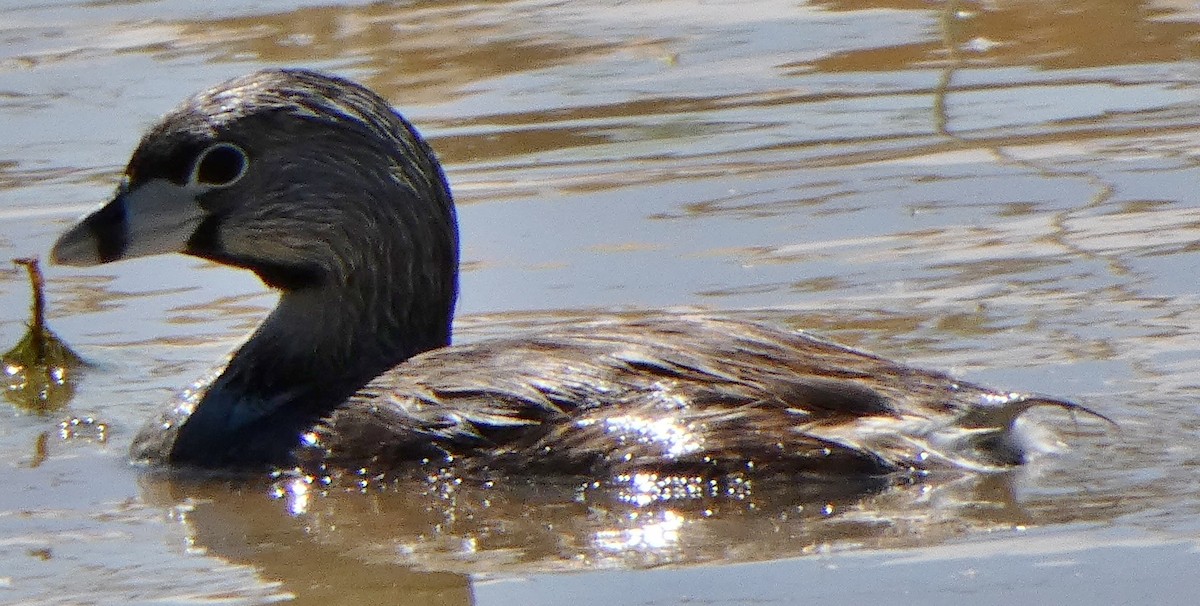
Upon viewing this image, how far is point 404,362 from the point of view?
5.88 m

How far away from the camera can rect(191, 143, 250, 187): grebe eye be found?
6.06 meters

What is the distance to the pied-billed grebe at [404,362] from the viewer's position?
5.20m

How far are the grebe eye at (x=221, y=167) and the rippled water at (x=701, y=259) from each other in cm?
69

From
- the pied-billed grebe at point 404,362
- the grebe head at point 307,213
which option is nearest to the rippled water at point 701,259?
the pied-billed grebe at point 404,362

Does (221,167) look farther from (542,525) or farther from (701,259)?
(701,259)

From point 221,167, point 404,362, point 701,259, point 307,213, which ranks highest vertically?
point 221,167

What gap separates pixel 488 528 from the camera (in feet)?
16.8

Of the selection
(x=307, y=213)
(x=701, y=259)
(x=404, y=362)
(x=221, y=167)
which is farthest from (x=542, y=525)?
(x=701, y=259)

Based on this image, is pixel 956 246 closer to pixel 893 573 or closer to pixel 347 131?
pixel 347 131

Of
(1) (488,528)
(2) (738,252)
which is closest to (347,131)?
(1) (488,528)

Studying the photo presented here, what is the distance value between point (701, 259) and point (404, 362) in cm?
184

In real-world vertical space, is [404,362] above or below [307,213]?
below

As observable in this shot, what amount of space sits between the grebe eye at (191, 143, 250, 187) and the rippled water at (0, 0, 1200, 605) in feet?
2.27

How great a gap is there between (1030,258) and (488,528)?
258 centimetres
